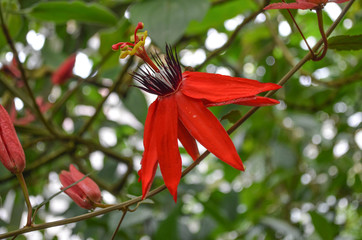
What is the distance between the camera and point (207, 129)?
0.32 m

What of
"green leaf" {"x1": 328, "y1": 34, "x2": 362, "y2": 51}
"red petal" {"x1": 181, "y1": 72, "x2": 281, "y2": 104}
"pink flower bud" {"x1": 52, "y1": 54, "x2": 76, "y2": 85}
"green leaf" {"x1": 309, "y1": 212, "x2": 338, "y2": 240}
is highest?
"red petal" {"x1": 181, "y1": 72, "x2": 281, "y2": 104}

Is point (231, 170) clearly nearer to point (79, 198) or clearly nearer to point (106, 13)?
point (106, 13)

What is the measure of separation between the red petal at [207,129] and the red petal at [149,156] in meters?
0.02

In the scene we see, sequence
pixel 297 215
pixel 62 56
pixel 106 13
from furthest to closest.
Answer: pixel 297 215 < pixel 62 56 < pixel 106 13

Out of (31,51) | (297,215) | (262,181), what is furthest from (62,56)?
(297,215)

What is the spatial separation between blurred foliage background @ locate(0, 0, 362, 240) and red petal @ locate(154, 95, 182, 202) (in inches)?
7.1

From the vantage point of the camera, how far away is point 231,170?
98cm

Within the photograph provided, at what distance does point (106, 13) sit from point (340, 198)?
0.65 meters

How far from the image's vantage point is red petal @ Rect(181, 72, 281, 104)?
1.04 feet

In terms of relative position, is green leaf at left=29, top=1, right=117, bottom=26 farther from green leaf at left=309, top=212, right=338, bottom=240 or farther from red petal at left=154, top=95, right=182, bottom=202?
green leaf at left=309, top=212, right=338, bottom=240

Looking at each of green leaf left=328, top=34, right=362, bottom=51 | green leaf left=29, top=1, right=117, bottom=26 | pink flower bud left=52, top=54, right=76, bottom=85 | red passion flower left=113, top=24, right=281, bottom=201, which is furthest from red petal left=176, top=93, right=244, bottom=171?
pink flower bud left=52, top=54, right=76, bottom=85

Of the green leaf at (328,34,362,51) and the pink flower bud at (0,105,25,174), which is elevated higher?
the pink flower bud at (0,105,25,174)

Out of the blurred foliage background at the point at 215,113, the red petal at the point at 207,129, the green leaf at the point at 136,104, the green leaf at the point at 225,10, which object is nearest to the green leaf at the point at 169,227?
the blurred foliage background at the point at 215,113

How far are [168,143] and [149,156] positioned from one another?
2 centimetres
